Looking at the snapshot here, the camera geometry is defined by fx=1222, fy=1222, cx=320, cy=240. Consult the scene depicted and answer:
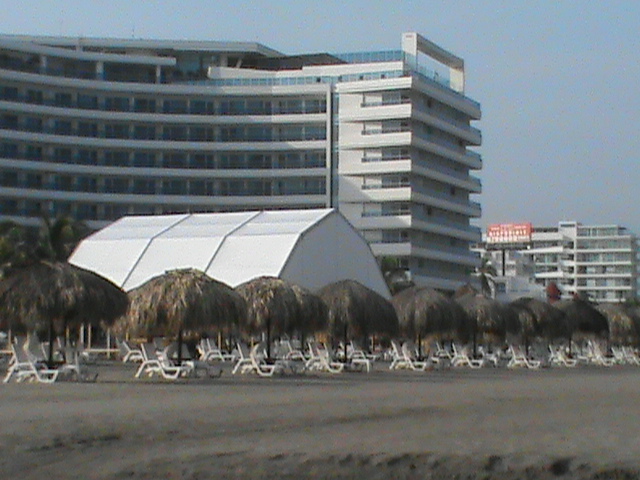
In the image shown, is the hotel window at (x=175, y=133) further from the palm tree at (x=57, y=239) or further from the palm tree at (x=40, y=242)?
the palm tree at (x=57, y=239)

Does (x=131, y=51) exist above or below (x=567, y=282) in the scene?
above

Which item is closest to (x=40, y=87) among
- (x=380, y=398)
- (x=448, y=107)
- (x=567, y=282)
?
(x=448, y=107)

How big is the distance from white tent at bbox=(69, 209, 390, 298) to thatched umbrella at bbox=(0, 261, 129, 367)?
19409 millimetres

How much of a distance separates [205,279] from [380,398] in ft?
28.5

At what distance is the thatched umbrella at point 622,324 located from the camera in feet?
197

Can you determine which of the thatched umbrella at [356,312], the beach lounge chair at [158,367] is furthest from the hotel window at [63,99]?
the beach lounge chair at [158,367]

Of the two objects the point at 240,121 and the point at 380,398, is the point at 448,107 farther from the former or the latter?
the point at 380,398

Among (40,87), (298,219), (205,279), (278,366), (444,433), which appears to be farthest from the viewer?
(40,87)

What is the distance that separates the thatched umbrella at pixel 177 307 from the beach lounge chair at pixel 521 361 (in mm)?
21300

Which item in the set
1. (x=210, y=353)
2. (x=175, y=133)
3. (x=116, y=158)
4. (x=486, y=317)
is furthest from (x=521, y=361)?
(x=116, y=158)

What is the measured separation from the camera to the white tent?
48438 millimetres

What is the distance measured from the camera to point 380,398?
77.4 ft

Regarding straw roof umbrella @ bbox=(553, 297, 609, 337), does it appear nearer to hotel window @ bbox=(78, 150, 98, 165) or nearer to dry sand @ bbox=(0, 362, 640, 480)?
dry sand @ bbox=(0, 362, 640, 480)

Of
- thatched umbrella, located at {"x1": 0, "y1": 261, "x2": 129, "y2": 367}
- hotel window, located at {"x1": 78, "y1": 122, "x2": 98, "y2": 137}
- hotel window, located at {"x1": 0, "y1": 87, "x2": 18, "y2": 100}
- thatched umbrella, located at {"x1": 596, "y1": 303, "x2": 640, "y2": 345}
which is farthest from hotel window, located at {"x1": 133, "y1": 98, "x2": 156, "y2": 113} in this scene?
thatched umbrella, located at {"x1": 0, "y1": 261, "x2": 129, "y2": 367}
